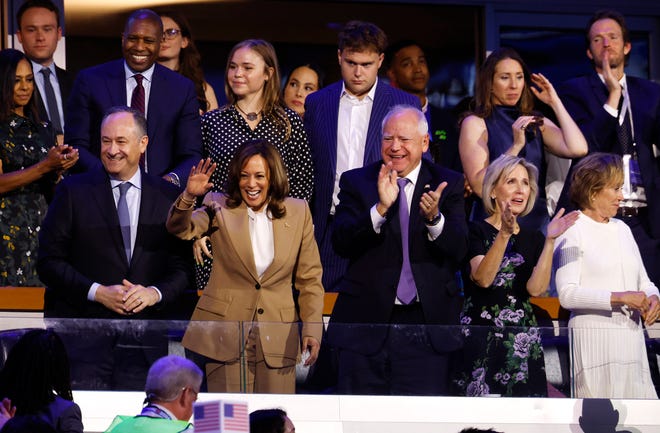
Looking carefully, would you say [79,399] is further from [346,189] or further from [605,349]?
[605,349]

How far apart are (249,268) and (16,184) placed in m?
1.49

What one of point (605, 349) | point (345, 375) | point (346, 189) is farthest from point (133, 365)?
point (605, 349)

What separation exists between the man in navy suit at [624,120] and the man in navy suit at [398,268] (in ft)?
4.18

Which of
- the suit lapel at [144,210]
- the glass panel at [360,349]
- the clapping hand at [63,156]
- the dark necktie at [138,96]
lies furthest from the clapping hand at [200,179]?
the dark necktie at [138,96]

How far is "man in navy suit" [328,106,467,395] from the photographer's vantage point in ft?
19.8

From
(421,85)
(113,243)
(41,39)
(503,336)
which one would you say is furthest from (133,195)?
(421,85)

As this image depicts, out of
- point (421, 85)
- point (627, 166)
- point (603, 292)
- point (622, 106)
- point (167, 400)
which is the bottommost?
point (167, 400)

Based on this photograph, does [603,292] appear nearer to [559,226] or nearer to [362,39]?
[559,226]

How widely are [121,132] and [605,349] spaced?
2.37 metres

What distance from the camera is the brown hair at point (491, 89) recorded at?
24.4 feet

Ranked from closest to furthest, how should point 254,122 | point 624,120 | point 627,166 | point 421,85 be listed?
point 254,122, point 627,166, point 624,120, point 421,85

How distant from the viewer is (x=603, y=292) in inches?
252

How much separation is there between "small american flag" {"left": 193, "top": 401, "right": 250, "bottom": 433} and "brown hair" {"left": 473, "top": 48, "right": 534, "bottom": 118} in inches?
183

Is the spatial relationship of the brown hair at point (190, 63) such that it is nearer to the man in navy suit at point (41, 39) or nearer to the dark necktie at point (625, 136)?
the man in navy suit at point (41, 39)
